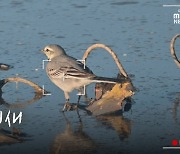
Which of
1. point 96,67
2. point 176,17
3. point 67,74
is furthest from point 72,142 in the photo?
point 176,17

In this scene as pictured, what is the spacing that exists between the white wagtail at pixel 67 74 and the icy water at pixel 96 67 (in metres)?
0.33

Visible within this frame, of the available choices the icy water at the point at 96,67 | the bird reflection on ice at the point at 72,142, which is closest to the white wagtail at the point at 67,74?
the icy water at the point at 96,67

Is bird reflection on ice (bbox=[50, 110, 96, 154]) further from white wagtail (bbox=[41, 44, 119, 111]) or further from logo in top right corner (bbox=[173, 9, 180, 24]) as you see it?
logo in top right corner (bbox=[173, 9, 180, 24])

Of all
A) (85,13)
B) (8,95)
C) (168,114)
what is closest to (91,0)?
(85,13)

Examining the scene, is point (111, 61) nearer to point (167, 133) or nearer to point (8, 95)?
point (8, 95)

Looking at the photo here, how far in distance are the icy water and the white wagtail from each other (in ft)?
1.07

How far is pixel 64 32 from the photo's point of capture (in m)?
14.8

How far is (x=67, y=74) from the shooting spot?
1081 centimetres

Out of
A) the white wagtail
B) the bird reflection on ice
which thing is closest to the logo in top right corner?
the white wagtail

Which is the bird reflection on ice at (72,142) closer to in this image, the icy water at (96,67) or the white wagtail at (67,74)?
the icy water at (96,67)


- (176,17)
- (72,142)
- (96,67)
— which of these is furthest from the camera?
(176,17)

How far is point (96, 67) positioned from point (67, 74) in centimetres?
176

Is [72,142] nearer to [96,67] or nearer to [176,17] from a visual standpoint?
[96,67]

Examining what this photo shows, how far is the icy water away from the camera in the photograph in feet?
30.6
